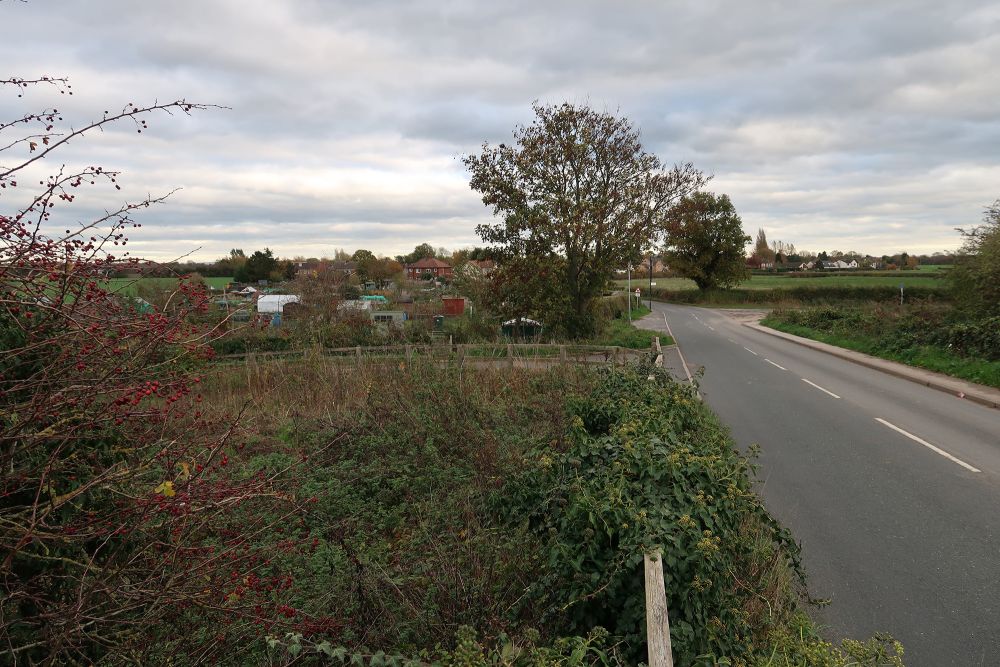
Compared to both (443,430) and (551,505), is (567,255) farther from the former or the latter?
(551,505)

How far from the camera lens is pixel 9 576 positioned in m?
2.82

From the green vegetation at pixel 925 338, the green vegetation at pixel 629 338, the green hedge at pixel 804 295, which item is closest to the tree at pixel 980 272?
the green vegetation at pixel 925 338

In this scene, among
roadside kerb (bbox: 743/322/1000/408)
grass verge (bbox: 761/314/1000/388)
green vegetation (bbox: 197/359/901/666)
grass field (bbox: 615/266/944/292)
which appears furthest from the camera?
grass field (bbox: 615/266/944/292)

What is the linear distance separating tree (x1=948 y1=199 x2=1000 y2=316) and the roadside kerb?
3.26 m

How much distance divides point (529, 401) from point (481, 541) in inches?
236

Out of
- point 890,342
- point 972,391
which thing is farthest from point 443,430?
point 890,342

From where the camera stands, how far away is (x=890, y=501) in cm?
773

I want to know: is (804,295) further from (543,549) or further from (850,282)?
(543,549)

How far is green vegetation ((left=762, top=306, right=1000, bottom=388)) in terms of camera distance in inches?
661

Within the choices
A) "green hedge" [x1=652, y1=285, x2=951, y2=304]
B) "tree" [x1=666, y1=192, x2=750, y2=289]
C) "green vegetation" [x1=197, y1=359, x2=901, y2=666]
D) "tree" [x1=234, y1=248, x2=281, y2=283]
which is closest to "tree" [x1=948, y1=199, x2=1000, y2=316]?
"green vegetation" [x1=197, y1=359, x2=901, y2=666]

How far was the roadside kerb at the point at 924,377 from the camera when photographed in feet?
45.7

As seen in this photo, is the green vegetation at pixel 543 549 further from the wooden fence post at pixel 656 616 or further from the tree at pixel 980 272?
the tree at pixel 980 272

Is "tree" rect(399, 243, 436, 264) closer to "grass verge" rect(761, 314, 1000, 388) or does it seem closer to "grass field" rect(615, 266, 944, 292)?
"grass field" rect(615, 266, 944, 292)

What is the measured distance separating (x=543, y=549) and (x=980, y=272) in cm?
2179
